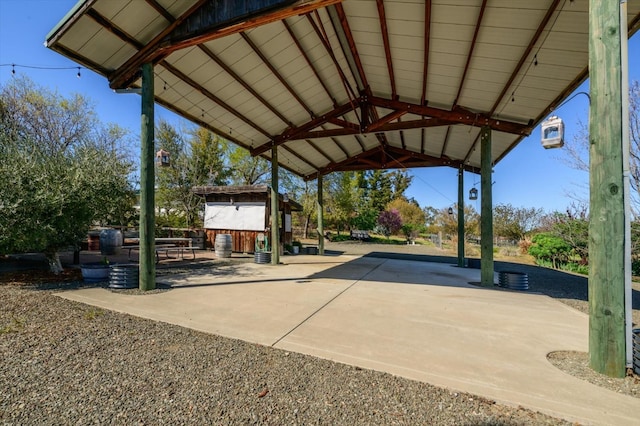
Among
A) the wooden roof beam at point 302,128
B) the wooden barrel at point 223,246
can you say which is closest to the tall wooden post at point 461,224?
the wooden roof beam at point 302,128

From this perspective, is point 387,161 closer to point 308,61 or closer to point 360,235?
point 308,61

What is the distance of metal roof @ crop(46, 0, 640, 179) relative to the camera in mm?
4125

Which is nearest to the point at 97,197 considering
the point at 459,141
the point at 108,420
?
the point at 108,420

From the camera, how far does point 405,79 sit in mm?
6270

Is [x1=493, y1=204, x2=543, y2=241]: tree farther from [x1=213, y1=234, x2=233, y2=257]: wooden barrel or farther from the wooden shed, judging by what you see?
[x1=213, y1=234, x2=233, y2=257]: wooden barrel

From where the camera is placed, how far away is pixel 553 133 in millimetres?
3703

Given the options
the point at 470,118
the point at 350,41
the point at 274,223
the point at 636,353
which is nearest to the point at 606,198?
the point at 636,353

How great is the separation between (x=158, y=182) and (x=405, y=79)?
57.6 feet

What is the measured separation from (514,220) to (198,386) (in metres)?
28.5

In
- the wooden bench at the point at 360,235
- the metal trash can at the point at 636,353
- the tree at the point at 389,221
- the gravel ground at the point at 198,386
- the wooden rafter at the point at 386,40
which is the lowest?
the wooden bench at the point at 360,235

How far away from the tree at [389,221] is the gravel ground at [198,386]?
95.9 ft

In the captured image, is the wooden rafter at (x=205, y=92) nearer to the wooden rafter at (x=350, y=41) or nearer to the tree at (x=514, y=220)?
the wooden rafter at (x=350, y=41)

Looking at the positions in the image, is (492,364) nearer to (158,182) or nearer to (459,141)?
(459,141)

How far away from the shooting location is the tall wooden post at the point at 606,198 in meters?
2.38
